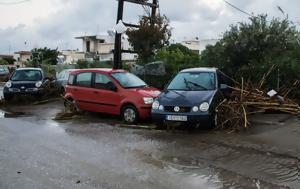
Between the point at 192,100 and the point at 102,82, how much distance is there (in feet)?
12.9

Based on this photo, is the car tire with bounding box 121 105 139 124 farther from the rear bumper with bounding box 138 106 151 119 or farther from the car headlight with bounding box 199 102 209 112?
the car headlight with bounding box 199 102 209 112

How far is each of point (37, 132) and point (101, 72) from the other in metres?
3.48

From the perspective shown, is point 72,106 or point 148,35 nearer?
point 72,106

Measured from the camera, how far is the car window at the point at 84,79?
15.0m

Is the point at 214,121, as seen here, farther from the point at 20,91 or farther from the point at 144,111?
the point at 20,91

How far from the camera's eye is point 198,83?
1273 centimetres

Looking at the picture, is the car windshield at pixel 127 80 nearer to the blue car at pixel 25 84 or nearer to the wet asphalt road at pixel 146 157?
the wet asphalt road at pixel 146 157

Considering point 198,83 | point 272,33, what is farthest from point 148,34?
point 198,83

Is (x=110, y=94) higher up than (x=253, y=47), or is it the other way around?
(x=253, y=47)

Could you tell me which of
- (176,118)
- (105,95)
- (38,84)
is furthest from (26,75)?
(176,118)

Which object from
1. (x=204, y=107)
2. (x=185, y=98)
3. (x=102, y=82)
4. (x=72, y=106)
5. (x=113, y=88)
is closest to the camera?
(x=204, y=107)

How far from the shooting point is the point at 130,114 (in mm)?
13453

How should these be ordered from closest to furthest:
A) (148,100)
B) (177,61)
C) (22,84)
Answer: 1. (148,100)
2. (177,61)
3. (22,84)

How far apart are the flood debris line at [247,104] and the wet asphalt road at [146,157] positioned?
466 mm
